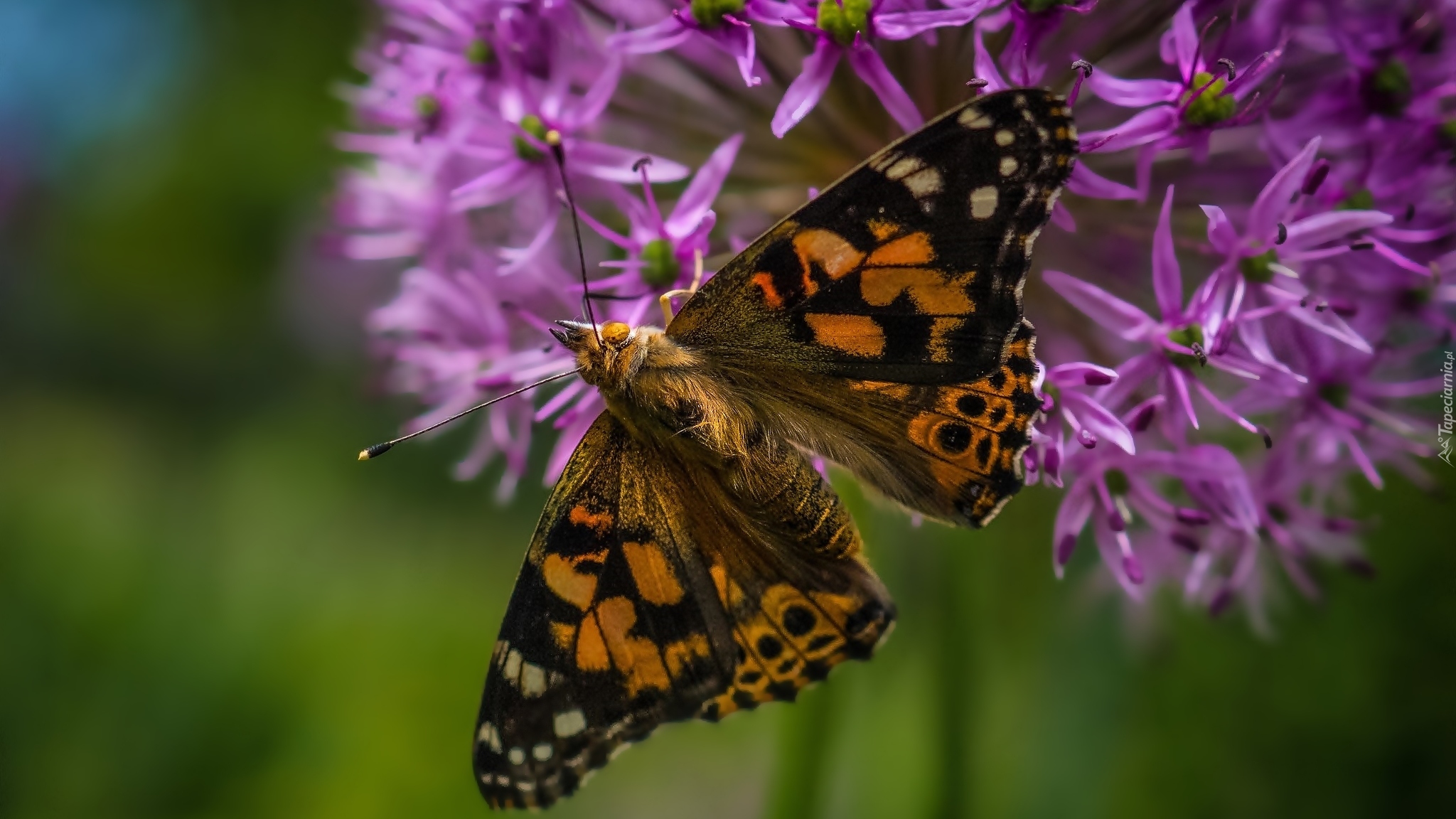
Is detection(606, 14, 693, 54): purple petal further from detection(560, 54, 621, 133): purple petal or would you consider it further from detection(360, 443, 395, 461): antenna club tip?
detection(360, 443, 395, 461): antenna club tip

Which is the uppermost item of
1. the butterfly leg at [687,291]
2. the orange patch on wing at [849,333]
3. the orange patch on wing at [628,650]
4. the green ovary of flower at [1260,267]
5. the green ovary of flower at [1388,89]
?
the butterfly leg at [687,291]

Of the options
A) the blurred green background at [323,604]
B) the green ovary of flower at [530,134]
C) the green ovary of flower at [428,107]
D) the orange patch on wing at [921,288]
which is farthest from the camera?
the blurred green background at [323,604]

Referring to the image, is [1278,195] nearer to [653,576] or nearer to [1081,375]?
[1081,375]

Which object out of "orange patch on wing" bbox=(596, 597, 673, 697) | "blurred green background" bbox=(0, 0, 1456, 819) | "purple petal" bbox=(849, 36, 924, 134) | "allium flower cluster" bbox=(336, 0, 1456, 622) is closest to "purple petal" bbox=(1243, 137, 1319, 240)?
"allium flower cluster" bbox=(336, 0, 1456, 622)

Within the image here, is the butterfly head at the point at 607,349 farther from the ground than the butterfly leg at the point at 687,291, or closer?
closer

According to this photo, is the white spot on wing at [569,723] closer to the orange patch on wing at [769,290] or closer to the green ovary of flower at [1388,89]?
the orange patch on wing at [769,290]

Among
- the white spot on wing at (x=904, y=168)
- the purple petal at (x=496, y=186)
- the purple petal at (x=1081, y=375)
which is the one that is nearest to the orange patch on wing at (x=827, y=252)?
the white spot on wing at (x=904, y=168)

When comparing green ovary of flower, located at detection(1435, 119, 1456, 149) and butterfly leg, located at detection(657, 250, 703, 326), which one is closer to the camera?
green ovary of flower, located at detection(1435, 119, 1456, 149)
